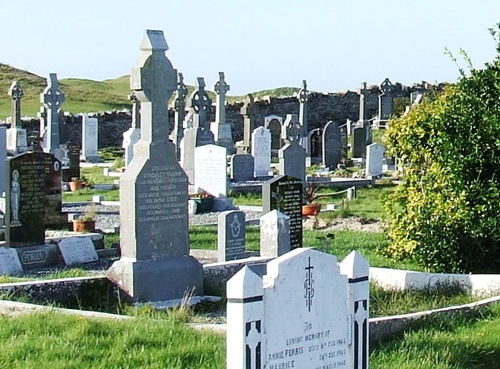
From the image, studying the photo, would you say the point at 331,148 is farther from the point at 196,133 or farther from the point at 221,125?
the point at 196,133

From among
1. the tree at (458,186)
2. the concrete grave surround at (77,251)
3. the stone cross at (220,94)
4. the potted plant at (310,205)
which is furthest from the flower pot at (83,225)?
the stone cross at (220,94)

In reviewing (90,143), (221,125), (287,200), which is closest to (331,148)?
(221,125)

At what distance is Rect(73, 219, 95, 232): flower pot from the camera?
15695 millimetres

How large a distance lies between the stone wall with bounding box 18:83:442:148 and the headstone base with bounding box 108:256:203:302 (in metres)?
29.5

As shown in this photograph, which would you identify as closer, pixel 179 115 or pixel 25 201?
pixel 25 201

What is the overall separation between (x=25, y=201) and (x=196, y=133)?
44.7 feet

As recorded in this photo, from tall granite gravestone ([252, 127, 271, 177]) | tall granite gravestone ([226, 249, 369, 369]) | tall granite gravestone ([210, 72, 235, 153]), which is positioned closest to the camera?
tall granite gravestone ([226, 249, 369, 369])

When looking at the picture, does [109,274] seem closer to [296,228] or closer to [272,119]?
[296,228]

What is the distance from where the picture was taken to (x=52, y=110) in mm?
33219

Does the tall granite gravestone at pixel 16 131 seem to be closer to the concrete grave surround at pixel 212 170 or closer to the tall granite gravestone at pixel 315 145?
the tall granite gravestone at pixel 315 145

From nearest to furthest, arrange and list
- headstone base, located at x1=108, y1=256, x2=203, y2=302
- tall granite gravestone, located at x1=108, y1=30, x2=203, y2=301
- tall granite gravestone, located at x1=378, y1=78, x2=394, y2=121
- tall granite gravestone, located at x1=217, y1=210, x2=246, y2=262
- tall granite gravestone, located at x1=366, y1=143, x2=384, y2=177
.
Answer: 1. headstone base, located at x1=108, y1=256, x2=203, y2=302
2. tall granite gravestone, located at x1=108, y1=30, x2=203, y2=301
3. tall granite gravestone, located at x1=217, y1=210, x2=246, y2=262
4. tall granite gravestone, located at x1=366, y1=143, x2=384, y2=177
5. tall granite gravestone, located at x1=378, y1=78, x2=394, y2=121

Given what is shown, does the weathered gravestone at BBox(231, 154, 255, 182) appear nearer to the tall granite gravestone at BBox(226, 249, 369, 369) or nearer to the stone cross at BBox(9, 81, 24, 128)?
the stone cross at BBox(9, 81, 24, 128)

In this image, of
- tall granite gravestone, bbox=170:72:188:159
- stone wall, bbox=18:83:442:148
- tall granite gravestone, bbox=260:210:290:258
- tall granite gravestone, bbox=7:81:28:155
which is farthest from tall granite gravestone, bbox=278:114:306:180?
stone wall, bbox=18:83:442:148

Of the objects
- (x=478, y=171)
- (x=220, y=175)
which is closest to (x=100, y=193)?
(x=220, y=175)
